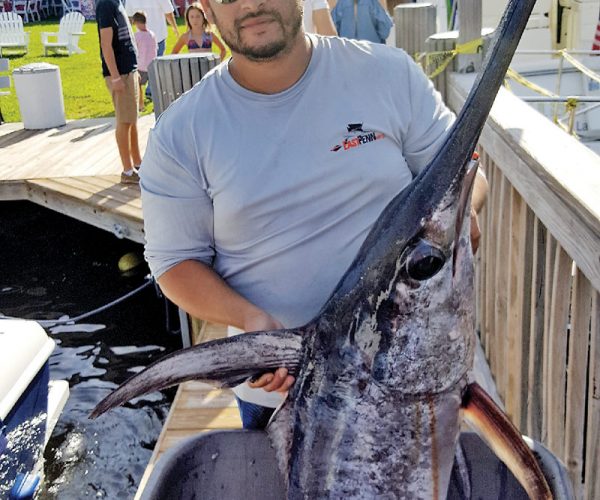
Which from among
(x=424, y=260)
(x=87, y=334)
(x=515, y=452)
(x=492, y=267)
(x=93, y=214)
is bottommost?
(x=87, y=334)

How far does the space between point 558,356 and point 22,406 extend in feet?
8.49

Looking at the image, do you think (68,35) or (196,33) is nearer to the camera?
(196,33)

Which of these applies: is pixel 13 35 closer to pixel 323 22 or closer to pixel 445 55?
pixel 323 22

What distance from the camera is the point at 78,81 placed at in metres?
17.2

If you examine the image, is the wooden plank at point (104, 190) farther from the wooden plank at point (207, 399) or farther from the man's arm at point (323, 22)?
the wooden plank at point (207, 399)

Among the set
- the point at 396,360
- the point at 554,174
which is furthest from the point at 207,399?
the point at 396,360

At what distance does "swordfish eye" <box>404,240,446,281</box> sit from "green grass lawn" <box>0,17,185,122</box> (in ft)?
35.9

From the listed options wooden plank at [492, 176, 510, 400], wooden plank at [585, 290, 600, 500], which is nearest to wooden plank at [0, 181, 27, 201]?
wooden plank at [492, 176, 510, 400]

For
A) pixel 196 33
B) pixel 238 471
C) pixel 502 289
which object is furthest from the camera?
pixel 196 33

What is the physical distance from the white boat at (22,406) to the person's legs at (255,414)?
182 cm

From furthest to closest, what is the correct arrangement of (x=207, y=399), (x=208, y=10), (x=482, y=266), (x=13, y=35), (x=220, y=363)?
(x=13, y=35), (x=207, y=399), (x=482, y=266), (x=208, y=10), (x=220, y=363)

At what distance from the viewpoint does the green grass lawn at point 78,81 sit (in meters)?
13.1

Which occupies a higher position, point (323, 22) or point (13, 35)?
point (323, 22)

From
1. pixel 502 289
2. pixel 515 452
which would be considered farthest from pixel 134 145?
pixel 515 452
